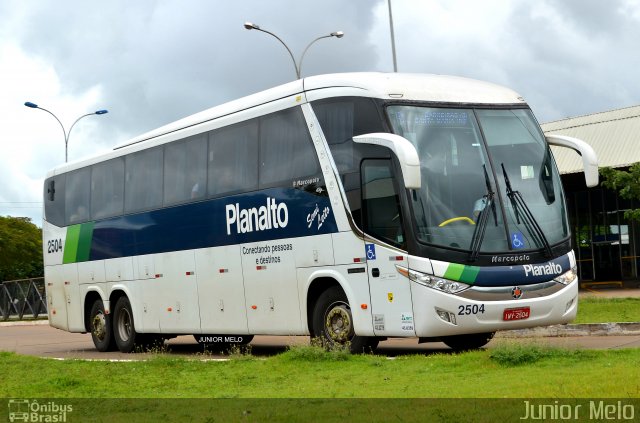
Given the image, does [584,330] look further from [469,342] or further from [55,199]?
[55,199]

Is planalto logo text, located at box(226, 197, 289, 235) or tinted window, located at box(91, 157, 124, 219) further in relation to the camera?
tinted window, located at box(91, 157, 124, 219)

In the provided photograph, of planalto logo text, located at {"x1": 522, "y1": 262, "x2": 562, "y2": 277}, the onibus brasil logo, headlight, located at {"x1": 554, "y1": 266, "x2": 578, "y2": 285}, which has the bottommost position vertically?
the onibus brasil logo

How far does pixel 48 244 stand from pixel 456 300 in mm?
13149

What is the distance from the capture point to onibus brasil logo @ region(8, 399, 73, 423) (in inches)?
388

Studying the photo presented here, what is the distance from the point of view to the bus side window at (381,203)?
547 inches

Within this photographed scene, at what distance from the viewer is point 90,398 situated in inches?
441

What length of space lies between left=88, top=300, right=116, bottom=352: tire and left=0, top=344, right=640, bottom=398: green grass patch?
260 inches

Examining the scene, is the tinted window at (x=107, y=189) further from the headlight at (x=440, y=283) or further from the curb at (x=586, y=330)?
the headlight at (x=440, y=283)

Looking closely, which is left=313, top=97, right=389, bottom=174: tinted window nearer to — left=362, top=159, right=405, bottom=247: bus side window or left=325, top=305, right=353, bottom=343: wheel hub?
left=362, top=159, right=405, bottom=247: bus side window

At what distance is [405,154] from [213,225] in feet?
18.2

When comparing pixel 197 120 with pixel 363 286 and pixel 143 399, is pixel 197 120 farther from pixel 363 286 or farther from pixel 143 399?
pixel 143 399

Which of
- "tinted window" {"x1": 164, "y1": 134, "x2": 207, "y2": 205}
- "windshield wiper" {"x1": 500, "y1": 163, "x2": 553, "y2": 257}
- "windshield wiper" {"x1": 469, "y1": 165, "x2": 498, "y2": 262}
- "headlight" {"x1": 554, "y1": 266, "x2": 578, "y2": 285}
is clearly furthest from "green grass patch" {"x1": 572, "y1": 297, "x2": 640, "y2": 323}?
"tinted window" {"x1": 164, "y1": 134, "x2": 207, "y2": 205}

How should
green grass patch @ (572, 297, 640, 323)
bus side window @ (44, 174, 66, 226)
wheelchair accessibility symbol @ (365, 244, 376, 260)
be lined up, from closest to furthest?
wheelchair accessibility symbol @ (365, 244, 376, 260) < green grass patch @ (572, 297, 640, 323) < bus side window @ (44, 174, 66, 226)

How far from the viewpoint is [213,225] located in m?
17.8
